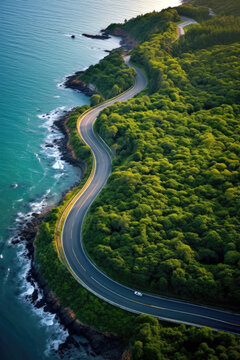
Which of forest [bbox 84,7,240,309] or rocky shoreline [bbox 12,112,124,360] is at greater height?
forest [bbox 84,7,240,309]

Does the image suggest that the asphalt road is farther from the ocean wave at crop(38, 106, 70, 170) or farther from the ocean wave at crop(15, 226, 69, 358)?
the ocean wave at crop(38, 106, 70, 170)

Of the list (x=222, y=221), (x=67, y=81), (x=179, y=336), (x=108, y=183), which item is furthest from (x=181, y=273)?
(x=67, y=81)

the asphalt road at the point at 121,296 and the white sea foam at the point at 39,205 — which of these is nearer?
the asphalt road at the point at 121,296

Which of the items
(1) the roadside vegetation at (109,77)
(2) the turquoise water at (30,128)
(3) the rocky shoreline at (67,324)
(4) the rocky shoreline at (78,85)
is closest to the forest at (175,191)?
(3) the rocky shoreline at (67,324)

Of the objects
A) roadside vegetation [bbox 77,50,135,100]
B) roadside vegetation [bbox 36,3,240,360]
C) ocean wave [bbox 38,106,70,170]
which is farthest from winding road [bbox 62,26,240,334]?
roadside vegetation [bbox 77,50,135,100]

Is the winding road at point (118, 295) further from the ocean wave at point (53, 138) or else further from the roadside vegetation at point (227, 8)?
the roadside vegetation at point (227, 8)

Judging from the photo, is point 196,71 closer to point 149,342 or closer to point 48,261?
point 48,261
